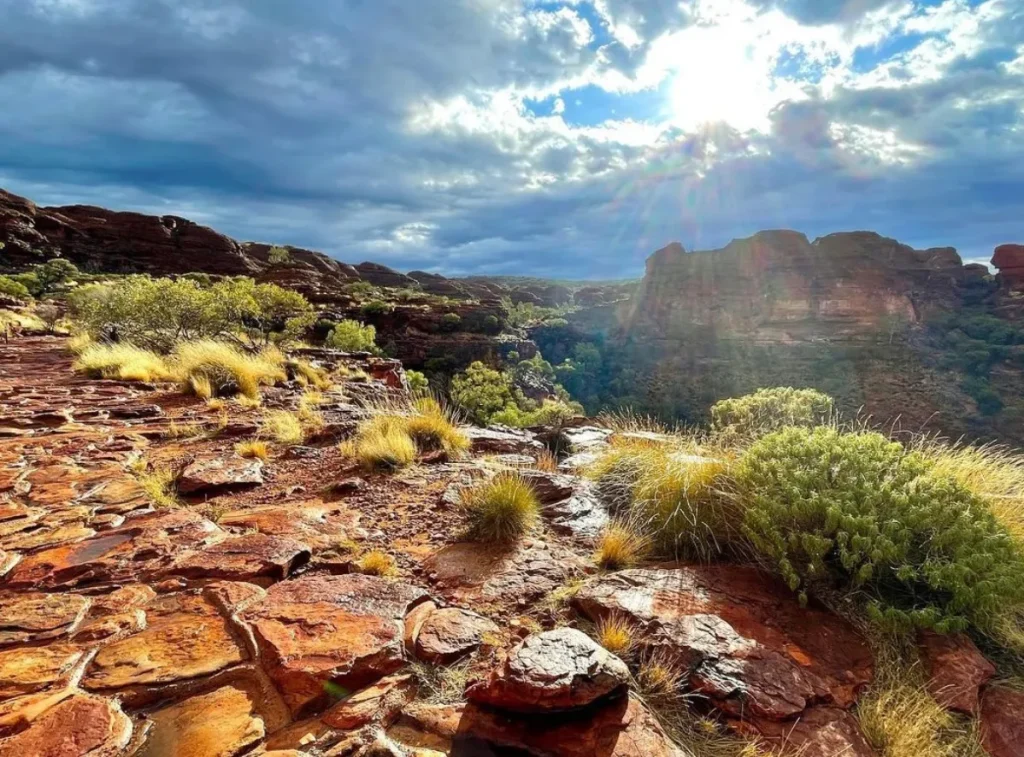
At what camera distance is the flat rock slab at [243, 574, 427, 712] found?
6.52 feet

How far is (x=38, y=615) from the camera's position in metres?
2.25

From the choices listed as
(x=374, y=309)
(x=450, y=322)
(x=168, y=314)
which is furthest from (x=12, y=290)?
(x=450, y=322)

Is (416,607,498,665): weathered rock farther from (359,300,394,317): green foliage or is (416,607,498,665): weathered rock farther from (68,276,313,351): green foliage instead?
(359,300,394,317): green foliage

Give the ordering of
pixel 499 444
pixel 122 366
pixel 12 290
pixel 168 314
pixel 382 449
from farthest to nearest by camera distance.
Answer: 1. pixel 12 290
2. pixel 168 314
3. pixel 122 366
4. pixel 499 444
5. pixel 382 449

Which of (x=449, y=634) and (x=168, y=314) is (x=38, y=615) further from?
(x=168, y=314)

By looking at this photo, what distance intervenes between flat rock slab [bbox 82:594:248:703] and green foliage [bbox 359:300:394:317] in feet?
159

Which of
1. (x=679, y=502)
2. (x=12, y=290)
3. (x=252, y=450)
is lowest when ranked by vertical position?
(x=252, y=450)

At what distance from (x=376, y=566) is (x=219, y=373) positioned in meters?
6.53

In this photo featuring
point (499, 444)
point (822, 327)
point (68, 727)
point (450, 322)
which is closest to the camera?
point (68, 727)

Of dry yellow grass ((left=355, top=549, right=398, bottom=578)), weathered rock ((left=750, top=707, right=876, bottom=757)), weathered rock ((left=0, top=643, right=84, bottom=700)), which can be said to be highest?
weathered rock ((left=0, top=643, right=84, bottom=700))

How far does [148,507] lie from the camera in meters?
3.57

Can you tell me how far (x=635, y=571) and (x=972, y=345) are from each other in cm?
7418

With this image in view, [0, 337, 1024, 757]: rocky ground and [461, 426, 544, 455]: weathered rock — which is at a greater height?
[0, 337, 1024, 757]: rocky ground

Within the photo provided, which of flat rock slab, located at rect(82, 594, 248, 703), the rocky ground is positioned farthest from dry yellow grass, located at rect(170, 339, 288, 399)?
flat rock slab, located at rect(82, 594, 248, 703)
